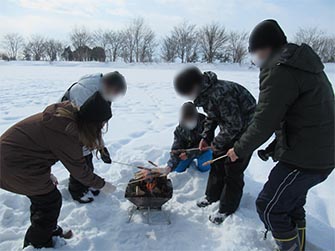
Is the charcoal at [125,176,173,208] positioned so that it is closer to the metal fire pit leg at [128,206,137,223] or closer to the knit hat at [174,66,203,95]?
the metal fire pit leg at [128,206,137,223]

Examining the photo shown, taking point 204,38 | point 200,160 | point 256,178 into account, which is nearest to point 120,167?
point 200,160

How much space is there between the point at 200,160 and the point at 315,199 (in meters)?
1.19

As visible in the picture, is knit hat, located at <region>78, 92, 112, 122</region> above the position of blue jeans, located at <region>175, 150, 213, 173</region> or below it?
above

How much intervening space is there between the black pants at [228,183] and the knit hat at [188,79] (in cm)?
70

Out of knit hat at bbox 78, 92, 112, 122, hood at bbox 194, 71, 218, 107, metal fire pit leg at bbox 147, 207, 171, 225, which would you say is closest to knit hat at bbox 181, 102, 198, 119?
hood at bbox 194, 71, 218, 107

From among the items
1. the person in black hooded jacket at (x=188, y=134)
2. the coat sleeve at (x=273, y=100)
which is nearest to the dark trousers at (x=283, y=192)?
the coat sleeve at (x=273, y=100)

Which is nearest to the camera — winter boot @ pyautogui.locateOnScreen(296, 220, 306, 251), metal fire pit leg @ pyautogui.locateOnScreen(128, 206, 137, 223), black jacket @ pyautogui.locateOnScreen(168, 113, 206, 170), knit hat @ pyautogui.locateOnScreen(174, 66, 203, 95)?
winter boot @ pyautogui.locateOnScreen(296, 220, 306, 251)

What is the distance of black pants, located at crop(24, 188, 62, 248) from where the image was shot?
2.04 meters

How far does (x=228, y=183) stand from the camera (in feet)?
8.29

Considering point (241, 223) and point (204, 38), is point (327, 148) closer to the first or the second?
point (241, 223)

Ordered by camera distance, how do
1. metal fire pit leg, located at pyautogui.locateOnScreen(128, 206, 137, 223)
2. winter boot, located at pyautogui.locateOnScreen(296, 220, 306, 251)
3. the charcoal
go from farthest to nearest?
metal fire pit leg, located at pyautogui.locateOnScreen(128, 206, 137, 223) → the charcoal → winter boot, located at pyautogui.locateOnScreen(296, 220, 306, 251)

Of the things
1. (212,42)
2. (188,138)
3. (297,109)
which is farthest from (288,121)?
(212,42)

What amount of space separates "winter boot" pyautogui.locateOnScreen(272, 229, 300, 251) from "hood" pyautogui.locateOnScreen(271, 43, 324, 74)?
108 centimetres

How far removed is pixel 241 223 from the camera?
2439 mm
